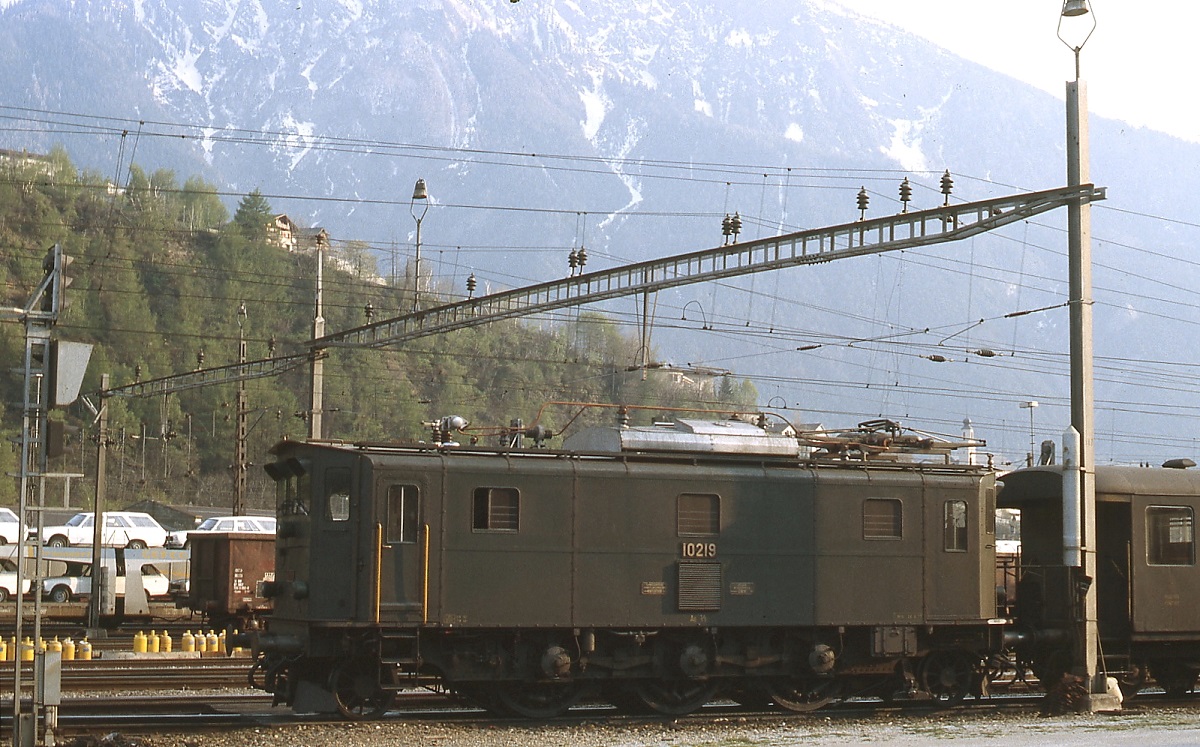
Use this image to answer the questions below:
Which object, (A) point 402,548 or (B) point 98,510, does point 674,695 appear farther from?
(B) point 98,510

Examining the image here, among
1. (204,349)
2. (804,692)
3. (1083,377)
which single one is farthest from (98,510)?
(204,349)

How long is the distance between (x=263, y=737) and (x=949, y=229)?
1383 centimetres

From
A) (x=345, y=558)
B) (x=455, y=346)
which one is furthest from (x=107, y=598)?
(x=455, y=346)

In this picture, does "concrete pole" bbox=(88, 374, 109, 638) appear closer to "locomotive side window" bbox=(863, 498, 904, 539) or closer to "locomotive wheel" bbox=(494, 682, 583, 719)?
"locomotive wheel" bbox=(494, 682, 583, 719)

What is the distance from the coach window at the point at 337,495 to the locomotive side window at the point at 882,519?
7156 mm

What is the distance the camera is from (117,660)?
82.5 ft

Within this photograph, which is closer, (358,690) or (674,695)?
(358,690)

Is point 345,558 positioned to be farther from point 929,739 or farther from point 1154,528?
point 1154,528

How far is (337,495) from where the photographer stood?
16219 millimetres

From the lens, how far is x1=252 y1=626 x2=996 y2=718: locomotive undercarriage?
16.4 meters

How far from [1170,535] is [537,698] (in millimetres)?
10210

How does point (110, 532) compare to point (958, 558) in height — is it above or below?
below

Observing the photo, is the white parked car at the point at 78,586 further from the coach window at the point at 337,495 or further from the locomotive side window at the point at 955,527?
the locomotive side window at the point at 955,527

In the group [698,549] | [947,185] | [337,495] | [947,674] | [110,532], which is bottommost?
[947,674]
